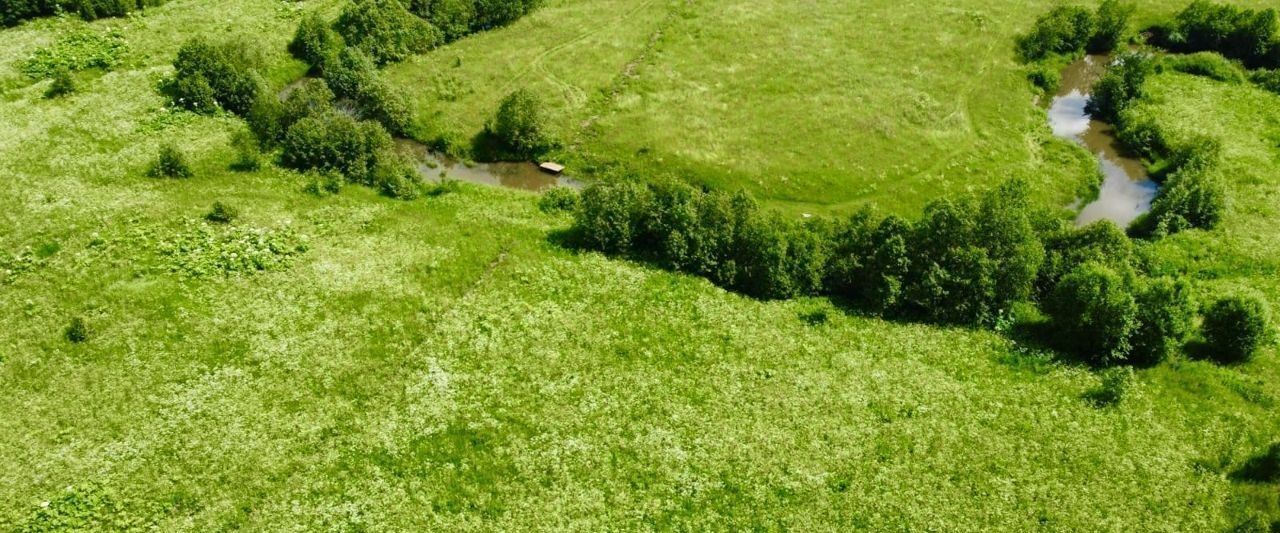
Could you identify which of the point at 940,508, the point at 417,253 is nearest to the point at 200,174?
the point at 417,253

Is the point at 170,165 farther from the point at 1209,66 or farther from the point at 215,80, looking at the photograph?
the point at 1209,66

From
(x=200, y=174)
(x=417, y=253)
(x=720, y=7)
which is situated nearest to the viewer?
(x=417, y=253)

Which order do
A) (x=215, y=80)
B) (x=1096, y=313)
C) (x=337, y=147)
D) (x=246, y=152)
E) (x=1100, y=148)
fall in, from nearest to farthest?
(x=1096, y=313)
(x=246, y=152)
(x=337, y=147)
(x=215, y=80)
(x=1100, y=148)

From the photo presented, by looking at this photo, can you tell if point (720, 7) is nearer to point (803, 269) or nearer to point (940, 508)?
point (803, 269)

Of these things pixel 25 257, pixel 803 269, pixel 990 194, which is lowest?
pixel 25 257

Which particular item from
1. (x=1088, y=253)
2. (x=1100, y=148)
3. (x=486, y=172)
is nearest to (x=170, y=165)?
(x=486, y=172)
